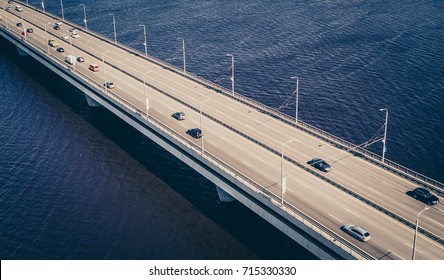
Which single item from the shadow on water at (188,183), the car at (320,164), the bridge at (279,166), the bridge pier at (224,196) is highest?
the car at (320,164)

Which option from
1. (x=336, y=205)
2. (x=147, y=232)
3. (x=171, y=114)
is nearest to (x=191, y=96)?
(x=171, y=114)

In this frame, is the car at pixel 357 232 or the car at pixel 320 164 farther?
the car at pixel 320 164

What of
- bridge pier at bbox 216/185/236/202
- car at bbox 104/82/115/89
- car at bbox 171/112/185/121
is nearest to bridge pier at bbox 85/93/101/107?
car at bbox 104/82/115/89

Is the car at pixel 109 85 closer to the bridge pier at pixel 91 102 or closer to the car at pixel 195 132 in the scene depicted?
the bridge pier at pixel 91 102

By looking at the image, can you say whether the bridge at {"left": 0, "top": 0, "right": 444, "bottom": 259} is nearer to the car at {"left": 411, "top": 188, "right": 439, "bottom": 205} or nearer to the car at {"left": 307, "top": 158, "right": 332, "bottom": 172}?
the car at {"left": 411, "top": 188, "right": 439, "bottom": 205}

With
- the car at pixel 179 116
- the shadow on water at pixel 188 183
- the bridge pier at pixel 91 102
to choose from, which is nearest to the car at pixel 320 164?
the shadow on water at pixel 188 183

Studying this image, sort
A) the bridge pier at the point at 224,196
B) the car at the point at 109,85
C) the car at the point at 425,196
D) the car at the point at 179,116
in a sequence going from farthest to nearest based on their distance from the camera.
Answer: the car at the point at 109,85
the car at the point at 179,116
the bridge pier at the point at 224,196
the car at the point at 425,196

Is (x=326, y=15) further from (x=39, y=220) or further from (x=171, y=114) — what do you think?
(x=39, y=220)
